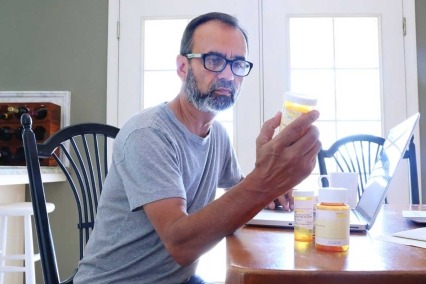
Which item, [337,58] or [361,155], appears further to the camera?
[337,58]

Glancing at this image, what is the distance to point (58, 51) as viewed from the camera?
2.67 meters

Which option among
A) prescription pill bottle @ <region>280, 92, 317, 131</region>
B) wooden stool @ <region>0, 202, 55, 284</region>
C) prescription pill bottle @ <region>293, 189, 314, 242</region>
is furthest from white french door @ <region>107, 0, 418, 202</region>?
prescription pill bottle @ <region>280, 92, 317, 131</region>

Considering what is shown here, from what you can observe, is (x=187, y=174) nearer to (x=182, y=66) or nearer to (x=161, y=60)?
(x=182, y=66)

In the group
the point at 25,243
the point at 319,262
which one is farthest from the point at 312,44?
the point at 319,262

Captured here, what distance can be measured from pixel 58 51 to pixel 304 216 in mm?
2378

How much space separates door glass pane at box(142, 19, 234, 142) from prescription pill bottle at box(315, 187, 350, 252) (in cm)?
194

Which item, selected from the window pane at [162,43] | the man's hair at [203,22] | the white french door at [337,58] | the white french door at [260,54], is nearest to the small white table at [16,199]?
the white french door at [260,54]

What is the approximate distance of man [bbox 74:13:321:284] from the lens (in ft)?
2.35

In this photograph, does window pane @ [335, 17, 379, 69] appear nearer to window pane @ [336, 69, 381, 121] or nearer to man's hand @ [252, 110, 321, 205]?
window pane @ [336, 69, 381, 121]

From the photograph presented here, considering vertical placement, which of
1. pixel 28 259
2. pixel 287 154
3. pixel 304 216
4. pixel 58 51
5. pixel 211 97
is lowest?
pixel 28 259

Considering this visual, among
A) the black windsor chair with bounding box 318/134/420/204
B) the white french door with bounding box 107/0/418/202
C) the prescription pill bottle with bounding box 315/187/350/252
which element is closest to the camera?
the prescription pill bottle with bounding box 315/187/350/252

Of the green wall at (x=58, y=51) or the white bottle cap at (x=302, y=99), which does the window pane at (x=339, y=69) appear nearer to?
the green wall at (x=58, y=51)

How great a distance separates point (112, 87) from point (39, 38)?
622mm

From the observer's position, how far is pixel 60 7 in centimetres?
269
